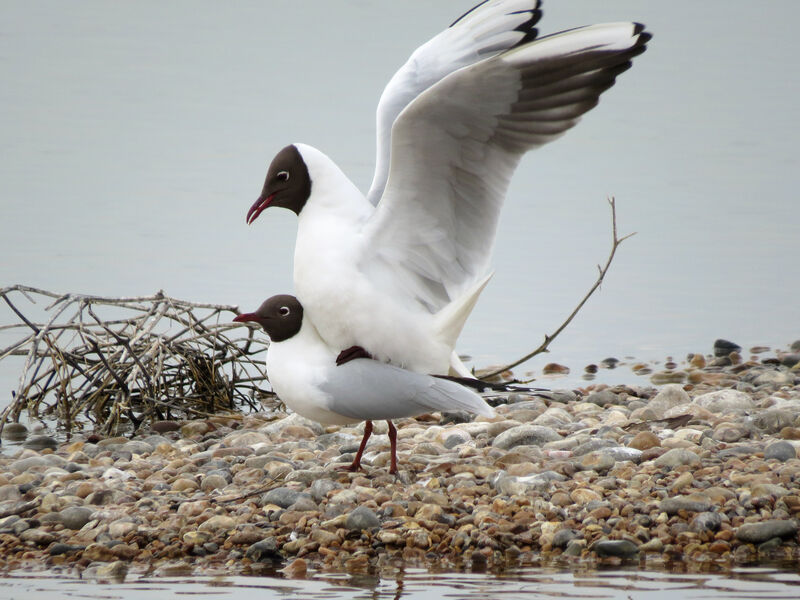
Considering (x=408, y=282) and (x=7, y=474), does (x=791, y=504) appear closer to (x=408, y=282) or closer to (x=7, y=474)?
(x=408, y=282)

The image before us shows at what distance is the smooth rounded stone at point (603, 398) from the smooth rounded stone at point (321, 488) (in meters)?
2.20

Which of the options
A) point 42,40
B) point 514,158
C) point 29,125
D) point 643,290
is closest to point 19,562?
point 514,158

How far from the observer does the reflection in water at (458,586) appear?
159 inches

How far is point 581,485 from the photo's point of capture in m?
4.94

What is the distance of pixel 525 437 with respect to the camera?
18.7 feet

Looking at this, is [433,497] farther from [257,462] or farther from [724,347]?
→ [724,347]

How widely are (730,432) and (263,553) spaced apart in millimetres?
2091

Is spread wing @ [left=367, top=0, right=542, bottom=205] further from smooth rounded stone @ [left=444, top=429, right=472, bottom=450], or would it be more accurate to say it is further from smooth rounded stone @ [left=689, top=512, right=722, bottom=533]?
smooth rounded stone @ [left=689, top=512, right=722, bottom=533]

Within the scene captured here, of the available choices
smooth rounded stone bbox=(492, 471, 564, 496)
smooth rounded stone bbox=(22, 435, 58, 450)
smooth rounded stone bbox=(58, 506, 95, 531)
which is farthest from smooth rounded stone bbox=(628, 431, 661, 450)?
smooth rounded stone bbox=(22, 435, 58, 450)

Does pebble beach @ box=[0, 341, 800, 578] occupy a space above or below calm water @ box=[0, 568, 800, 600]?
above

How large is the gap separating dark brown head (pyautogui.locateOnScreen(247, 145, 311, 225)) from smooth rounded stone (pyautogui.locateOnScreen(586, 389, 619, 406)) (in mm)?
2360

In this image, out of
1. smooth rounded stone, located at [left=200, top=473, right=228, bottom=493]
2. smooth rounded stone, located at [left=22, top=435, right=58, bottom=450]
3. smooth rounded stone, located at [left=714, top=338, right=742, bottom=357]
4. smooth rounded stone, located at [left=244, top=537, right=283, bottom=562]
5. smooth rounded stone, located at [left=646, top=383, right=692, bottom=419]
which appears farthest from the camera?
smooth rounded stone, located at [left=714, top=338, right=742, bottom=357]

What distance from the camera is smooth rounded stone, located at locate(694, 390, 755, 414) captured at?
626 centimetres

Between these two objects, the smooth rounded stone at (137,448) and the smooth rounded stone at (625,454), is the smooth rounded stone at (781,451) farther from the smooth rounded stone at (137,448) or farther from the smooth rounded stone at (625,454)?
the smooth rounded stone at (137,448)
